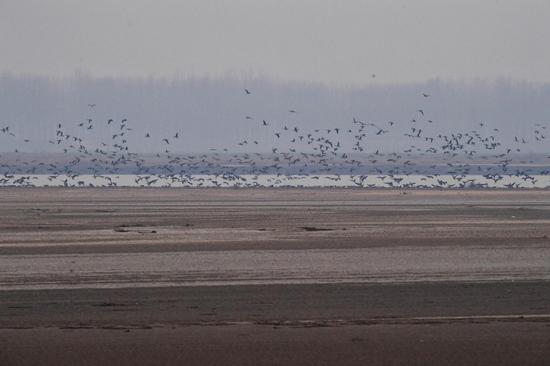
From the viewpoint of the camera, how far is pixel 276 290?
1992 cm

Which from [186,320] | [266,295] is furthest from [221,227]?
[186,320]

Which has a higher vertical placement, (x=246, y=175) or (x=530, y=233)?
(x=530, y=233)

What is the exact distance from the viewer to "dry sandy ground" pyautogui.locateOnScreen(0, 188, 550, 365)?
47.5 ft

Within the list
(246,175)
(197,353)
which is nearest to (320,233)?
(197,353)

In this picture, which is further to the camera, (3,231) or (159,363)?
(3,231)

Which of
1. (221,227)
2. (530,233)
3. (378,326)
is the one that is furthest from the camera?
(221,227)

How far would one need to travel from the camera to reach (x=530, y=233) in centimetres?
3228

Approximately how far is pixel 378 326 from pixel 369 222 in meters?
21.7

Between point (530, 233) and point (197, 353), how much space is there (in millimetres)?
19465

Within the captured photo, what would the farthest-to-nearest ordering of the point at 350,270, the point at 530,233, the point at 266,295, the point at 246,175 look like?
1. the point at 246,175
2. the point at 530,233
3. the point at 350,270
4. the point at 266,295

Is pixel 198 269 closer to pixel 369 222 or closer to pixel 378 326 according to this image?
pixel 378 326

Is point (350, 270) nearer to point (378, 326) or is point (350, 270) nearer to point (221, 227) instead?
point (378, 326)

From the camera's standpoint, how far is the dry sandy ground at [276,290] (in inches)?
570

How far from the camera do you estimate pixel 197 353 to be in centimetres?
1426
